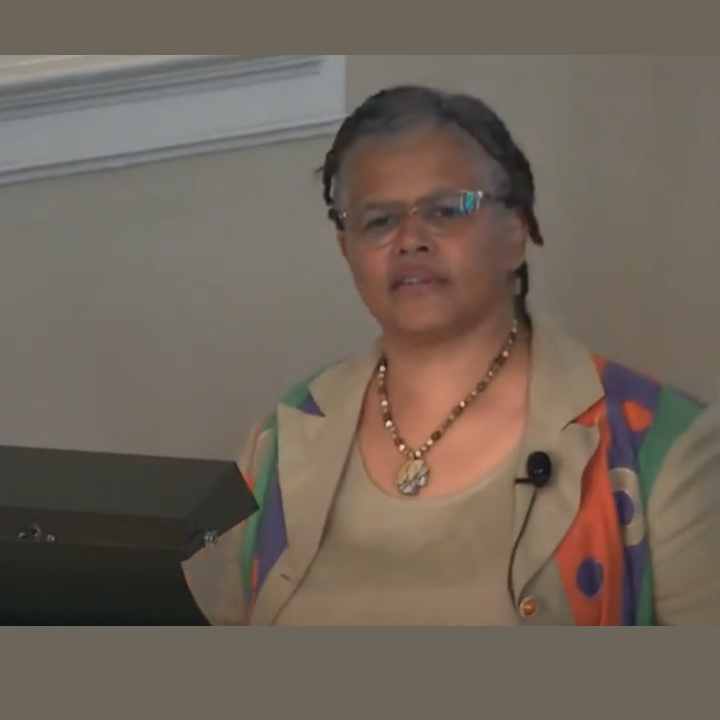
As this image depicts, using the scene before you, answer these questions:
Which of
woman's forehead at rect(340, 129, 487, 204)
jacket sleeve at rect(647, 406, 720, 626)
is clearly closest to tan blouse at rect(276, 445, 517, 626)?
jacket sleeve at rect(647, 406, 720, 626)

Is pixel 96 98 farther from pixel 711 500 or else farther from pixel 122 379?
pixel 711 500

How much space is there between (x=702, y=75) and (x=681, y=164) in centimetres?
9

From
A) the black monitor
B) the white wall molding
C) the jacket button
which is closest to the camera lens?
the black monitor

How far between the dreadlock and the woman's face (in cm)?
1

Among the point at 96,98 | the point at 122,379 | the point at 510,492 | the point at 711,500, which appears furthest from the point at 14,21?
the point at 711,500

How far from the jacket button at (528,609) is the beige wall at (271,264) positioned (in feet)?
1.20

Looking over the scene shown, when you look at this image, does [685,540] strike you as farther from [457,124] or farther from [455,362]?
[457,124]

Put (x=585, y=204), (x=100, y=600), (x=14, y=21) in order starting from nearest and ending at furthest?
(x=100, y=600)
(x=14, y=21)
(x=585, y=204)

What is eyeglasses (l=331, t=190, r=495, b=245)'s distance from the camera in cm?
93

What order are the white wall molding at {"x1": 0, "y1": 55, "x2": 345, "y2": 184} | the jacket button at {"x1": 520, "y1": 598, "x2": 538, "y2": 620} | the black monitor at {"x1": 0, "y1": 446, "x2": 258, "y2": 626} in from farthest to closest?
the white wall molding at {"x1": 0, "y1": 55, "x2": 345, "y2": 184}
the jacket button at {"x1": 520, "y1": 598, "x2": 538, "y2": 620}
the black monitor at {"x1": 0, "y1": 446, "x2": 258, "y2": 626}

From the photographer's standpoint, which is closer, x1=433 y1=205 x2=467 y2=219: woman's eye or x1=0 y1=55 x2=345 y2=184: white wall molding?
x1=433 y1=205 x2=467 y2=219: woman's eye

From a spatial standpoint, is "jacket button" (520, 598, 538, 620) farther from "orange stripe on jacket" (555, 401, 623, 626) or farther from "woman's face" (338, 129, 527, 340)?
"woman's face" (338, 129, 527, 340)

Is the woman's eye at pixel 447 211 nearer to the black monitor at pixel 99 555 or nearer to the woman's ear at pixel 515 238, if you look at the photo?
the woman's ear at pixel 515 238

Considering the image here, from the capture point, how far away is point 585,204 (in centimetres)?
119
